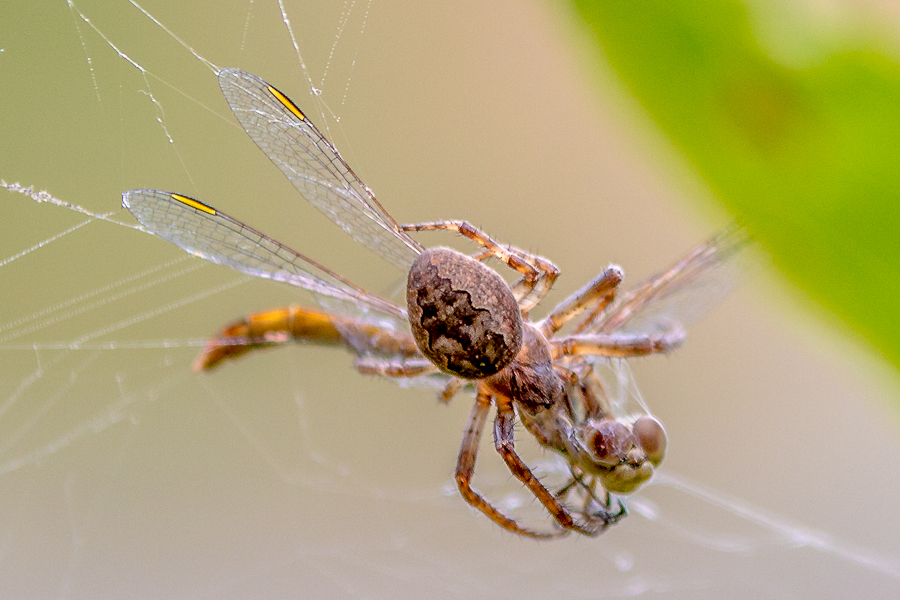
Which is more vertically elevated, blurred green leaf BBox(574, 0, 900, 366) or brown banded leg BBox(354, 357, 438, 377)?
blurred green leaf BBox(574, 0, 900, 366)

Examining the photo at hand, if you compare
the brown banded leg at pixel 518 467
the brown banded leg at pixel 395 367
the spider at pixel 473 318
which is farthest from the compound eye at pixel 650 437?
the brown banded leg at pixel 395 367

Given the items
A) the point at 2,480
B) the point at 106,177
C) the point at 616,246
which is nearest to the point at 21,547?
the point at 2,480

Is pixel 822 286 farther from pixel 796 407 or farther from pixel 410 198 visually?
pixel 796 407

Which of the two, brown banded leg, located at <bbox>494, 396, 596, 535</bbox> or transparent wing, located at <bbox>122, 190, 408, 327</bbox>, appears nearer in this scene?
transparent wing, located at <bbox>122, 190, 408, 327</bbox>

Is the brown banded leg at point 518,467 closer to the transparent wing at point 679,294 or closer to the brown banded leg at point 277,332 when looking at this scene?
the transparent wing at point 679,294

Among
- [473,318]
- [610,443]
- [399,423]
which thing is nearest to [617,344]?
[610,443]

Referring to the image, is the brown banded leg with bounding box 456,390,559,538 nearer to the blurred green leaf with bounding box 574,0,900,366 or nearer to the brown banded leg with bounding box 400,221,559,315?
the brown banded leg with bounding box 400,221,559,315

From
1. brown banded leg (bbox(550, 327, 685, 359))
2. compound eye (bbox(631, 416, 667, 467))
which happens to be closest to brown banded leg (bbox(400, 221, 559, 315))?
brown banded leg (bbox(550, 327, 685, 359))

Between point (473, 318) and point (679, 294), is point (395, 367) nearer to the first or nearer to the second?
point (473, 318)
